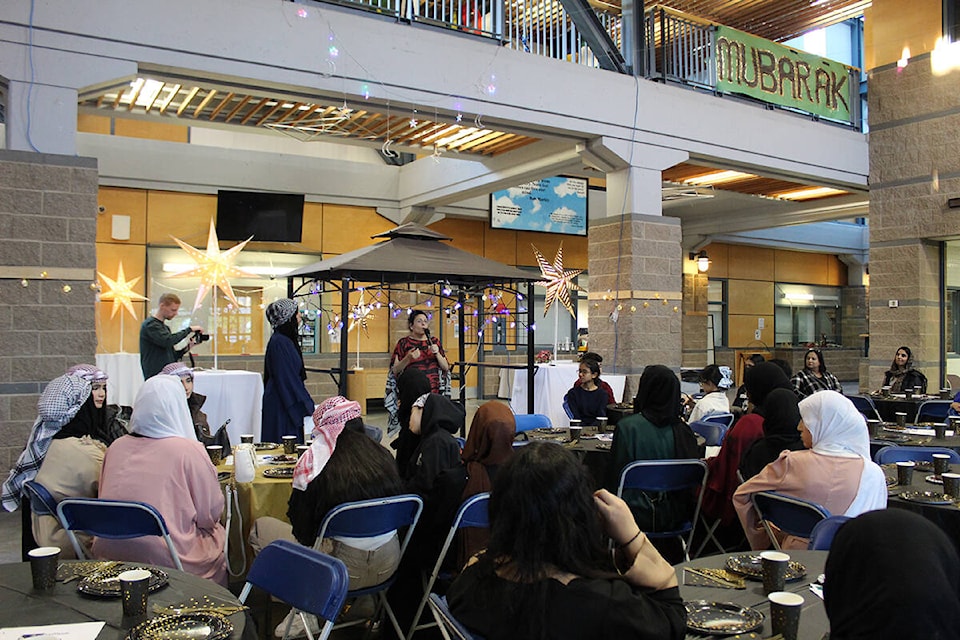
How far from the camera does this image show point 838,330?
18359 millimetres

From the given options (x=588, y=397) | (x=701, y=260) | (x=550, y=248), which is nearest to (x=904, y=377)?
(x=588, y=397)

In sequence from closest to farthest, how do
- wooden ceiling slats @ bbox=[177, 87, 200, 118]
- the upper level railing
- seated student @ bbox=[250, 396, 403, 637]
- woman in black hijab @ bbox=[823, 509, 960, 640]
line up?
woman in black hijab @ bbox=[823, 509, 960, 640] → seated student @ bbox=[250, 396, 403, 637] → wooden ceiling slats @ bbox=[177, 87, 200, 118] → the upper level railing

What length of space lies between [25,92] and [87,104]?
2.17m

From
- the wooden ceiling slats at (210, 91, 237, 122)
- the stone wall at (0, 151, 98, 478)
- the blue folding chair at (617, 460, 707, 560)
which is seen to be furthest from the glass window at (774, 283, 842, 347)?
the stone wall at (0, 151, 98, 478)

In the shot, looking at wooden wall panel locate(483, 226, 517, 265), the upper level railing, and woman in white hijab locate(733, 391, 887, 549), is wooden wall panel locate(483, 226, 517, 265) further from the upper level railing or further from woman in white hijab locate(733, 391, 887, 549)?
woman in white hijab locate(733, 391, 887, 549)

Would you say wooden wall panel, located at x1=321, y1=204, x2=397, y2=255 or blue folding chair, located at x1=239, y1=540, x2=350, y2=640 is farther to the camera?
wooden wall panel, located at x1=321, y1=204, x2=397, y2=255

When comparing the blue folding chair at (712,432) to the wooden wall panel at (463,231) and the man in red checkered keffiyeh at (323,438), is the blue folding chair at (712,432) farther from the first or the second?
the wooden wall panel at (463,231)

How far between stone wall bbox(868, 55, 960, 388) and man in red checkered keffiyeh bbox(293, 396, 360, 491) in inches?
350

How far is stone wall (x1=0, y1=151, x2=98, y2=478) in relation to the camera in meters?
5.32

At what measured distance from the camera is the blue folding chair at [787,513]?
2809mm

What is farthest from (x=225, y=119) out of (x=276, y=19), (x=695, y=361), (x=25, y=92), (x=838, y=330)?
(x=838, y=330)

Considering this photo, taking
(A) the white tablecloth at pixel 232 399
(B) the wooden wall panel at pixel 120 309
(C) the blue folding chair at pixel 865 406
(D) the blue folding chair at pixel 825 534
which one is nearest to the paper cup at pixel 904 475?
(D) the blue folding chair at pixel 825 534

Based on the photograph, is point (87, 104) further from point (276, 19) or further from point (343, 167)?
point (343, 167)

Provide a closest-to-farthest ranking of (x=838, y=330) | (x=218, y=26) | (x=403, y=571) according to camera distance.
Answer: (x=403, y=571), (x=218, y=26), (x=838, y=330)
